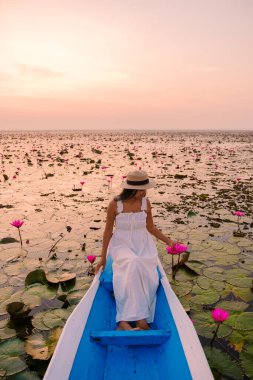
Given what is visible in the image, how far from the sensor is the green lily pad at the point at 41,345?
→ 2.95 m

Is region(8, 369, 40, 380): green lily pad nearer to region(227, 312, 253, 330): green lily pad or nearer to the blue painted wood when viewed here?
the blue painted wood

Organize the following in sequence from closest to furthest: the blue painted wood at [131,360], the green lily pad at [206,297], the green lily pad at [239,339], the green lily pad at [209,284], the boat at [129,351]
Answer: the boat at [129,351], the blue painted wood at [131,360], the green lily pad at [239,339], the green lily pad at [206,297], the green lily pad at [209,284]

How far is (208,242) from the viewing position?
231 inches

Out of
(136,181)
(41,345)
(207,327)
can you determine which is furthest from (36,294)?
(207,327)

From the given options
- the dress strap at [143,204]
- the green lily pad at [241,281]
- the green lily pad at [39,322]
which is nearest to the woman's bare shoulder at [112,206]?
the dress strap at [143,204]

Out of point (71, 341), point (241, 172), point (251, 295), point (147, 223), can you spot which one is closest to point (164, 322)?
point (71, 341)

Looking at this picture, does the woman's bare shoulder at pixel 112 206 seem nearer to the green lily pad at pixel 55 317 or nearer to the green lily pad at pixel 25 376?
the green lily pad at pixel 55 317

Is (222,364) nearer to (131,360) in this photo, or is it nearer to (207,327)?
(207,327)

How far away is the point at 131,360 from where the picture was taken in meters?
2.62

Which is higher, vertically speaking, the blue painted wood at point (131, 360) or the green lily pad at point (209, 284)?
the blue painted wood at point (131, 360)

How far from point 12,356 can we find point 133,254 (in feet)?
5.67

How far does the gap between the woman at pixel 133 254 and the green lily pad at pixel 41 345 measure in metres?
0.78

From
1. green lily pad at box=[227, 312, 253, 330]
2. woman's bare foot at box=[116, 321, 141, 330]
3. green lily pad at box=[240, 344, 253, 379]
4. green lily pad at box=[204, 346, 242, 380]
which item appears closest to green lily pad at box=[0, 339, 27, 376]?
woman's bare foot at box=[116, 321, 141, 330]

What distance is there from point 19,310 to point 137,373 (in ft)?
6.14
